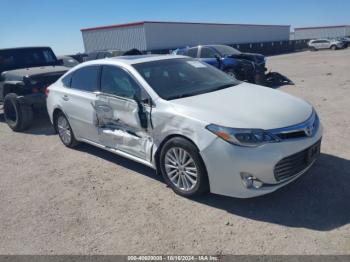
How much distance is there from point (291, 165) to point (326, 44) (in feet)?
152

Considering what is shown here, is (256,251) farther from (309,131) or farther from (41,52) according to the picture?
(41,52)

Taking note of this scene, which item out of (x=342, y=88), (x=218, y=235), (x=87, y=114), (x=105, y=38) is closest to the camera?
(x=218, y=235)

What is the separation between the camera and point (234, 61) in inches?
486

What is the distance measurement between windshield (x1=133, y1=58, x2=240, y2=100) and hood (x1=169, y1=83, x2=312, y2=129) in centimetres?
23

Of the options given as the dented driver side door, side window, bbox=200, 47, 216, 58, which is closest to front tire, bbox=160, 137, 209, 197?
the dented driver side door

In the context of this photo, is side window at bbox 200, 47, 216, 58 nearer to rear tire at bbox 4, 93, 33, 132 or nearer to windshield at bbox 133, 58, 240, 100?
rear tire at bbox 4, 93, 33, 132

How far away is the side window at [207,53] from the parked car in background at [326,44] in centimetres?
3642

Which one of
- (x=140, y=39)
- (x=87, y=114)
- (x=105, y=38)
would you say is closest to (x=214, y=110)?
(x=87, y=114)

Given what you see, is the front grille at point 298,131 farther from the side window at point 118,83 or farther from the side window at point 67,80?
the side window at point 67,80

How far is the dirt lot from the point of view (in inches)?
122

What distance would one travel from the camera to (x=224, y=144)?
11.0ft

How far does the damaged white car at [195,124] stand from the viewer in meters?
3.36

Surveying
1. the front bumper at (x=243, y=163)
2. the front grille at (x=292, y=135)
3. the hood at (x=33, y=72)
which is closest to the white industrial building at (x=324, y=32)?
the hood at (x=33, y=72)

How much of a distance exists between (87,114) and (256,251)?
10.9 feet
